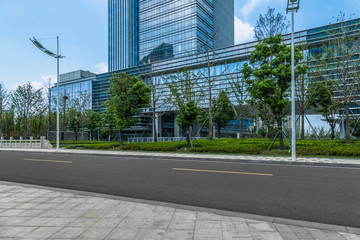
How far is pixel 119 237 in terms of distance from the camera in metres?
3.04

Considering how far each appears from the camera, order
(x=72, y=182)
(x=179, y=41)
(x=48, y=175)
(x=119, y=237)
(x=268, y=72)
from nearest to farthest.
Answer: (x=119, y=237) → (x=72, y=182) → (x=48, y=175) → (x=268, y=72) → (x=179, y=41)

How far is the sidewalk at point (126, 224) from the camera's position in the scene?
3.09 m

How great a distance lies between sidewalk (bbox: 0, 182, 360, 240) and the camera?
10.1 ft

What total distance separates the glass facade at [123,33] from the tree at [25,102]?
180ft

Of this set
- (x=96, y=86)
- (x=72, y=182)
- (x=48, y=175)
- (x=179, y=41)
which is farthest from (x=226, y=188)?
(x=96, y=86)

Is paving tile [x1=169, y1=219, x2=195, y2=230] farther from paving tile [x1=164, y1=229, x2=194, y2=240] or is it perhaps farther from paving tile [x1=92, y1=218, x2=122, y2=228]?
paving tile [x1=92, y1=218, x2=122, y2=228]

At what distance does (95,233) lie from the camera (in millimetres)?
3166

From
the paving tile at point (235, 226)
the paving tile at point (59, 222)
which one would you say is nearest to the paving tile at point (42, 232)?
the paving tile at point (59, 222)

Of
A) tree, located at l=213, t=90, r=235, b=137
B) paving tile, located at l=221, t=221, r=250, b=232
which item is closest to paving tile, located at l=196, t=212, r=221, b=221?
paving tile, located at l=221, t=221, r=250, b=232

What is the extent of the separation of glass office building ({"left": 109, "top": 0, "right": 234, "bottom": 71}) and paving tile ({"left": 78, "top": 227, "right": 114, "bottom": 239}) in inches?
1939

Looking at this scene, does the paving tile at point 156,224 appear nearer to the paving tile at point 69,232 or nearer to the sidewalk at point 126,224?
the sidewalk at point 126,224

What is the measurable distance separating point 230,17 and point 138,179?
93.1m

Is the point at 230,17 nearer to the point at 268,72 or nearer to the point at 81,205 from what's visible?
the point at 268,72

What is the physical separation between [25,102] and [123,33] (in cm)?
6666
